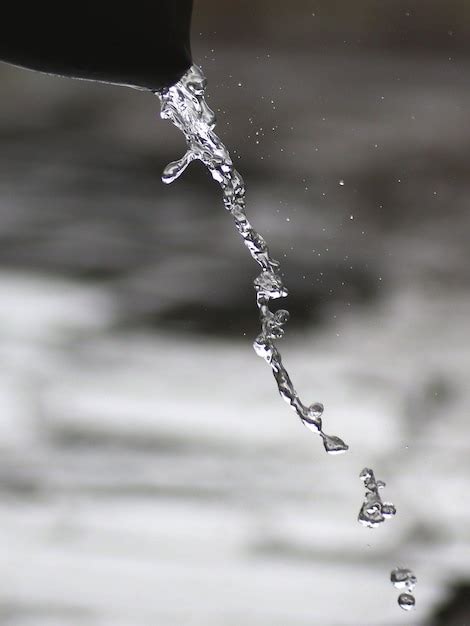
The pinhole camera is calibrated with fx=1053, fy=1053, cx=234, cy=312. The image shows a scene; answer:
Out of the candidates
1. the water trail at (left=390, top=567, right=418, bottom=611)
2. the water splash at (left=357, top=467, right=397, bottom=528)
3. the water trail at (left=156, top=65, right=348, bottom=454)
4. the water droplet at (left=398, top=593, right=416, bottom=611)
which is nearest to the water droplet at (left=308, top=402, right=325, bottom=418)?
→ the water trail at (left=156, top=65, right=348, bottom=454)

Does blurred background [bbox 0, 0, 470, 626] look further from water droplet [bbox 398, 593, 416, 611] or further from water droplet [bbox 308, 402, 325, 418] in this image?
water droplet [bbox 308, 402, 325, 418]

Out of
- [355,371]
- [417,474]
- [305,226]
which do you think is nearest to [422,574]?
[417,474]

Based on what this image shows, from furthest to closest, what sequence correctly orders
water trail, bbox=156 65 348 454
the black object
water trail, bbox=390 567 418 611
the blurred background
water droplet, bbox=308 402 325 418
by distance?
the blurred background, water trail, bbox=390 567 418 611, water droplet, bbox=308 402 325 418, water trail, bbox=156 65 348 454, the black object

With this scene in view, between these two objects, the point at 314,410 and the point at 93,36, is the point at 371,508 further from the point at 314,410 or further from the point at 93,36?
the point at 93,36

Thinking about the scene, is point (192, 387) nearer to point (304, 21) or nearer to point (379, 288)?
point (379, 288)

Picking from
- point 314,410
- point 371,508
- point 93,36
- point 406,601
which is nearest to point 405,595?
point 406,601

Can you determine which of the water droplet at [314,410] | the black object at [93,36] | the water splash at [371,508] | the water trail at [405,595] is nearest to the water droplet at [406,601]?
the water trail at [405,595]
